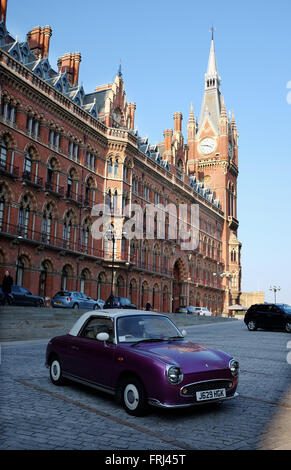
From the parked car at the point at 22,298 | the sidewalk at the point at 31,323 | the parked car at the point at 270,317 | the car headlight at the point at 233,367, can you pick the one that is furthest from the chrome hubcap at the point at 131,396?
the parked car at the point at 270,317

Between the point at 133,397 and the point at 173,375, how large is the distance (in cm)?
81

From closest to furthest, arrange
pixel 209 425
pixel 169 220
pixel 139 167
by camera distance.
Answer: pixel 209 425 < pixel 139 167 < pixel 169 220

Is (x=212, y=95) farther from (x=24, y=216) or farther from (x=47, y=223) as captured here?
(x=24, y=216)

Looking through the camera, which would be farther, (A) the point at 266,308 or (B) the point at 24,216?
(B) the point at 24,216

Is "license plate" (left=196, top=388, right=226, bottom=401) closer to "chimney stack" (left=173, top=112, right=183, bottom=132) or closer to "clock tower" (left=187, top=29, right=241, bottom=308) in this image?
"chimney stack" (left=173, top=112, right=183, bottom=132)

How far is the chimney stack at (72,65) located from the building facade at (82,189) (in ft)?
0.36

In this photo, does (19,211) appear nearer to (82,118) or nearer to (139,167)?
(82,118)

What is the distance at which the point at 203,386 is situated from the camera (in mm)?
6023

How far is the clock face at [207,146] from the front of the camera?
76.9 m

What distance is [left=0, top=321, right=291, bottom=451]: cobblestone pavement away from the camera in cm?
488

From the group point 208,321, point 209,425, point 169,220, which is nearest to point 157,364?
point 209,425

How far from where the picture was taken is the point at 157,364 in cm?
587

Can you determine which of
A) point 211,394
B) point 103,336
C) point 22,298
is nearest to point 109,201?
point 22,298
